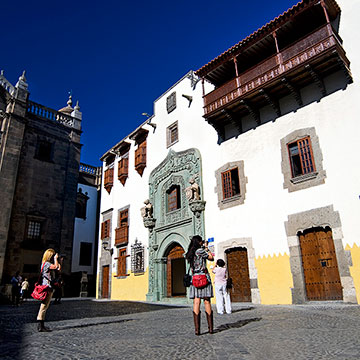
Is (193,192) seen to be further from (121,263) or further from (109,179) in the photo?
(109,179)

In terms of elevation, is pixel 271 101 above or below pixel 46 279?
above

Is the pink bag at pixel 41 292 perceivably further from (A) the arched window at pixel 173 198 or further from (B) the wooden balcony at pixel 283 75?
(A) the arched window at pixel 173 198

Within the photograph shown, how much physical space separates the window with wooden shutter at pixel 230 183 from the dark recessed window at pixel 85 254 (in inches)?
703

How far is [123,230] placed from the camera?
20.2 meters

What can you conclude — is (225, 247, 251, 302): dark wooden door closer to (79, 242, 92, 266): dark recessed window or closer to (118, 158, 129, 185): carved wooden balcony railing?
(118, 158, 129, 185): carved wooden balcony railing

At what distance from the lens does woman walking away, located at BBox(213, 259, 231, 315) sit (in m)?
8.74

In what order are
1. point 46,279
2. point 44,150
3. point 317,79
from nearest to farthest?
1. point 46,279
2. point 317,79
3. point 44,150

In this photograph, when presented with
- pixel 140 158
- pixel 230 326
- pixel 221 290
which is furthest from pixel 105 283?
pixel 230 326

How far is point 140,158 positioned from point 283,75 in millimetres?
10695

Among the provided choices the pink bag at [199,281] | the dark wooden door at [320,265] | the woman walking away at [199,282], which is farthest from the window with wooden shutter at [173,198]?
the pink bag at [199,281]

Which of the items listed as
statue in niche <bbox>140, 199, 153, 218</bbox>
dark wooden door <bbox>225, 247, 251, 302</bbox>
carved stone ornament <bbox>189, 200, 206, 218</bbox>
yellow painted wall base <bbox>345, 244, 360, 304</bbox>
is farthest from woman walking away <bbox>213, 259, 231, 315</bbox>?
statue in niche <bbox>140, 199, 153, 218</bbox>

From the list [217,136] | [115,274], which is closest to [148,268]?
[115,274]

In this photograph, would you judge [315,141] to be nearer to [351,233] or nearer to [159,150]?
[351,233]

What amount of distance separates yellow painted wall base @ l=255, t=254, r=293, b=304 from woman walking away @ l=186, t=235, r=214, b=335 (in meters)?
6.84
